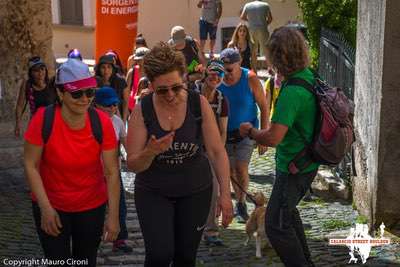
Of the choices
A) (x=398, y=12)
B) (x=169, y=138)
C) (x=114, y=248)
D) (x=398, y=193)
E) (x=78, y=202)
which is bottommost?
(x=114, y=248)

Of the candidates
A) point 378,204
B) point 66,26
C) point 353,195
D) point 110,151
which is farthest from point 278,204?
point 66,26

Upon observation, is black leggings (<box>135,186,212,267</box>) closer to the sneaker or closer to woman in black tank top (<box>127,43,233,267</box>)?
woman in black tank top (<box>127,43,233,267</box>)

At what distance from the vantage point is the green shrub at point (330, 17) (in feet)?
36.1

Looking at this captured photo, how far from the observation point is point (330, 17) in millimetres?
11359

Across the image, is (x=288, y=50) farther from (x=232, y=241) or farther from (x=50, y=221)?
(x=232, y=241)

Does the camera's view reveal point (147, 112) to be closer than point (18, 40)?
Yes

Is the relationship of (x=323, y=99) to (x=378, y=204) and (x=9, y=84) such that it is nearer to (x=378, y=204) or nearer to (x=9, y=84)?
(x=378, y=204)

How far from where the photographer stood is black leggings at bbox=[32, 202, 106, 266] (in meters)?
4.80

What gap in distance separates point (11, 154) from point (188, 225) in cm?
565

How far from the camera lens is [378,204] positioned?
22.5 feet

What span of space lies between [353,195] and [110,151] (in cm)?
368

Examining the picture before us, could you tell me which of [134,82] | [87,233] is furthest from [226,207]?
[134,82]

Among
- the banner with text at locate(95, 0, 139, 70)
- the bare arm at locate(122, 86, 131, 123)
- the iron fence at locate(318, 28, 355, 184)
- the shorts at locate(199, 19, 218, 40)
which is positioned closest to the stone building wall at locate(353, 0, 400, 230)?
the iron fence at locate(318, 28, 355, 184)

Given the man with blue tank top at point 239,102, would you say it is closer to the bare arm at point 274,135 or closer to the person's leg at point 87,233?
the bare arm at point 274,135
